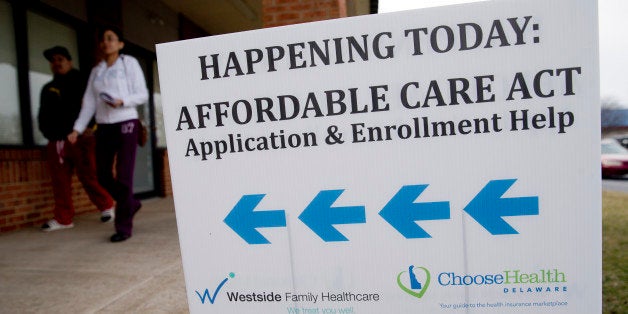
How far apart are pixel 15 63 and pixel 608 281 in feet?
18.4

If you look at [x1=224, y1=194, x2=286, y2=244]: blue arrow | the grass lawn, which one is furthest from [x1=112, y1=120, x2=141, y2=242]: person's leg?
the grass lawn

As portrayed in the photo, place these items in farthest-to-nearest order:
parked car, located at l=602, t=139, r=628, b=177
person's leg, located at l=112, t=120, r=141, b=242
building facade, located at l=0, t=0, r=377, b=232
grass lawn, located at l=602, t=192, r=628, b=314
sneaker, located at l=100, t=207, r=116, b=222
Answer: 1. parked car, located at l=602, t=139, r=628, b=177
2. sneaker, located at l=100, t=207, r=116, b=222
3. building facade, located at l=0, t=0, r=377, b=232
4. person's leg, located at l=112, t=120, r=141, b=242
5. grass lawn, located at l=602, t=192, r=628, b=314

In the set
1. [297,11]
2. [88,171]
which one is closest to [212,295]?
[297,11]

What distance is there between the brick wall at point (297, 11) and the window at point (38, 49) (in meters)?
2.99

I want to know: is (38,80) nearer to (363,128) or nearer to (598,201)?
(363,128)

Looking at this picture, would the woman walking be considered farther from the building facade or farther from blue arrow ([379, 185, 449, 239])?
blue arrow ([379, 185, 449, 239])

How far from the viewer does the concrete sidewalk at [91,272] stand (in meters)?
2.08

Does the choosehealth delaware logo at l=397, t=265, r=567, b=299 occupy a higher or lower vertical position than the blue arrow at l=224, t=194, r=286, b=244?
lower

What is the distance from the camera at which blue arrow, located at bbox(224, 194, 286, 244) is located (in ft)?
4.14

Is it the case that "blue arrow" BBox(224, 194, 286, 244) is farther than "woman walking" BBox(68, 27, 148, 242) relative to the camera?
No

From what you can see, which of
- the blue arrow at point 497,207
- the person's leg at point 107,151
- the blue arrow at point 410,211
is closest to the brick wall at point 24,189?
the person's leg at point 107,151

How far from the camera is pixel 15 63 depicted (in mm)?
4398

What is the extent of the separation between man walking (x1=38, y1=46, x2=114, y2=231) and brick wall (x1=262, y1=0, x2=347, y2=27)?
6.69 feet

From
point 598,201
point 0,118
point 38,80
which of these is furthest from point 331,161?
point 38,80
